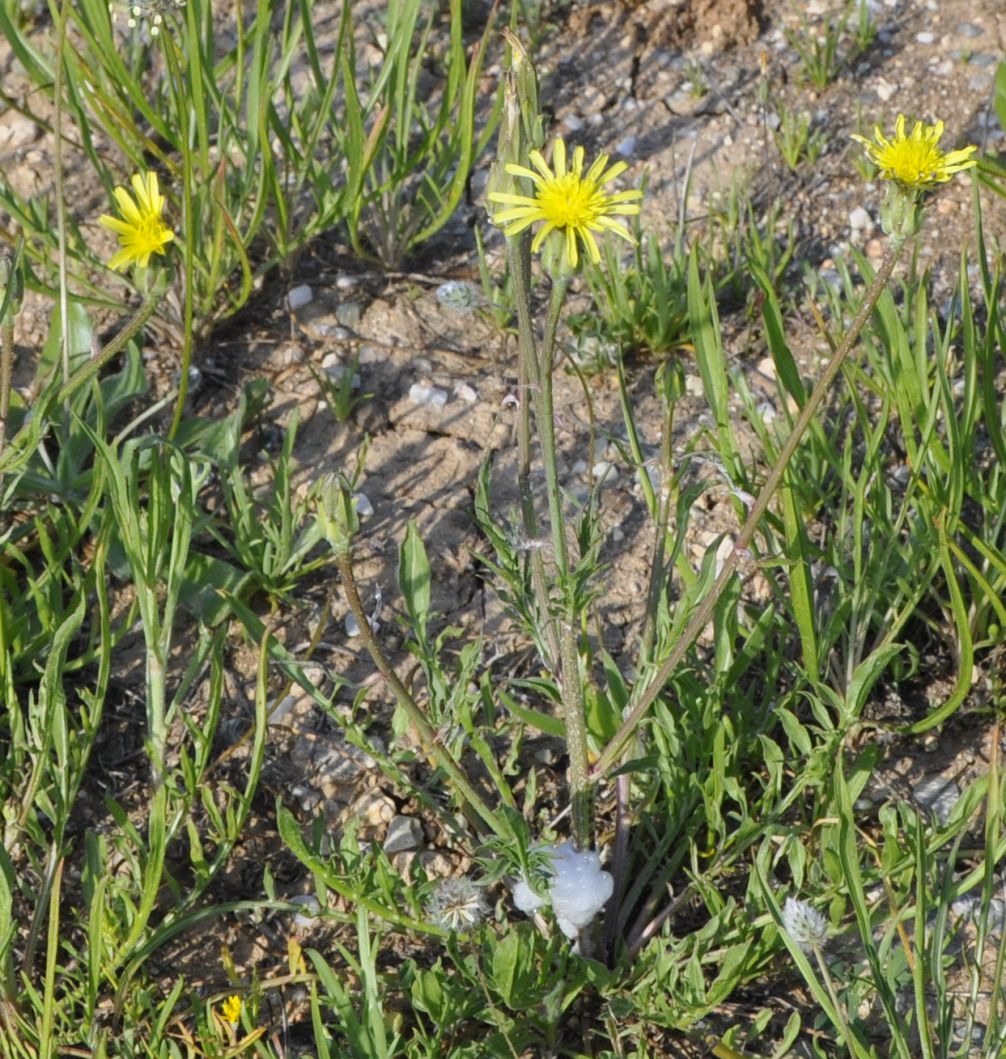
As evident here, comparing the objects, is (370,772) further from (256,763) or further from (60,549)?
(60,549)

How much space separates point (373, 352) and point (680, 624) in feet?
4.21

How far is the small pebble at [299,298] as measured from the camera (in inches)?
109

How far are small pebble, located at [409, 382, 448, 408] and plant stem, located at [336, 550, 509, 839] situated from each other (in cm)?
104

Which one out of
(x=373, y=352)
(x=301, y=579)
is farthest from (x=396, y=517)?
(x=373, y=352)

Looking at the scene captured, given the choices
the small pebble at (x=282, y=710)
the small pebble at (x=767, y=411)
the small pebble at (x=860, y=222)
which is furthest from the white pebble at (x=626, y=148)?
the small pebble at (x=282, y=710)

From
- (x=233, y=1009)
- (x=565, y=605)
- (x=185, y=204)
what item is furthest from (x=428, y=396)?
(x=233, y=1009)

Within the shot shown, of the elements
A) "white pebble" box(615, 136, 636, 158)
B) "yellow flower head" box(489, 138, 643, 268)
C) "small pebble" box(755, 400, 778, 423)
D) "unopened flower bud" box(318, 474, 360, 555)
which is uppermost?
"yellow flower head" box(489, 138, 643, 268)

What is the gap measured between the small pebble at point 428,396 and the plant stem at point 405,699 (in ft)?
3.40

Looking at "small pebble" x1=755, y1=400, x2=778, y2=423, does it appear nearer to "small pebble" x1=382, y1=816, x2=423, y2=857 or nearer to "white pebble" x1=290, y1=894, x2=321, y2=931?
"small pebble" x1=382, y1=816, x2=423, y2=857

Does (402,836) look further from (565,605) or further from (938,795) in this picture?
(938,795)

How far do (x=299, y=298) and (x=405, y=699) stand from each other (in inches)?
58.7

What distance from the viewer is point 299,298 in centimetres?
279

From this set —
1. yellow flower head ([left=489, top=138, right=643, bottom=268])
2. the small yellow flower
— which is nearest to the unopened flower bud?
yellow flower head ([left=489, top=138, right=643, bottom=268])

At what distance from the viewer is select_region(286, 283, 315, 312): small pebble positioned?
278cm
